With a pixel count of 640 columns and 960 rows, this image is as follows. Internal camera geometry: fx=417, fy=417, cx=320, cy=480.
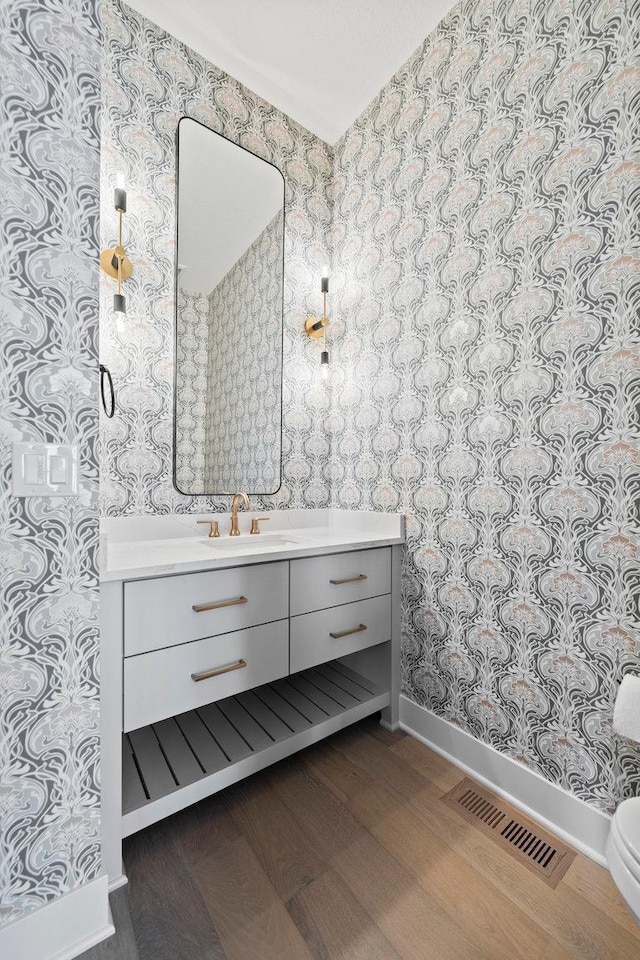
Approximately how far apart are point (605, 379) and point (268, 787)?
1735 mm

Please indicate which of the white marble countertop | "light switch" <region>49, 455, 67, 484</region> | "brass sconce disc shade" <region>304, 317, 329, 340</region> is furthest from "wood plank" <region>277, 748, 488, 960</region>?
"brass sconce disc shade" <region>304, 317, 329, 340</region>

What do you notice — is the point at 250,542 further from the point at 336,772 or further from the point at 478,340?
the point at 478,340

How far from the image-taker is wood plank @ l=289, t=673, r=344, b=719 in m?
1.69

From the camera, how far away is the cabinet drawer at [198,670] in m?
1.14

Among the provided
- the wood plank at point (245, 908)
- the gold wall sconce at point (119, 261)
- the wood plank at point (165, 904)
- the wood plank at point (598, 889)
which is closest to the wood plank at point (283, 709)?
the wood plank at point (245, 908)

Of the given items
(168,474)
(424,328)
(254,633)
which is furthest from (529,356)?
(168,474)

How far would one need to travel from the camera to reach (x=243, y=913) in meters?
1.05

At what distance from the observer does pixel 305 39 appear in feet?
5.86

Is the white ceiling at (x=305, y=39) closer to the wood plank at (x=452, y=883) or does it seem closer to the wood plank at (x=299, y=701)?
the wood plank at (x=299, y=701)

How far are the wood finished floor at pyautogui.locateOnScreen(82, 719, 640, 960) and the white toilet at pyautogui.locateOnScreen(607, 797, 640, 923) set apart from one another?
0.47m

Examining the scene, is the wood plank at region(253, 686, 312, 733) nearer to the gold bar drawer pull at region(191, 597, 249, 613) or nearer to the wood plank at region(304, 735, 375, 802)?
the wood plank at region(304, 735, 375, 802)

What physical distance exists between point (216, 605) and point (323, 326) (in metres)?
1.52

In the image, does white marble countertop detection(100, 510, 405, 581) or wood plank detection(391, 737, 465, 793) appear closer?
white marble countertop detection(100, 510, 405, 581)

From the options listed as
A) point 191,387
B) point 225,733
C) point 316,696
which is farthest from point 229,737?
point 191,387
